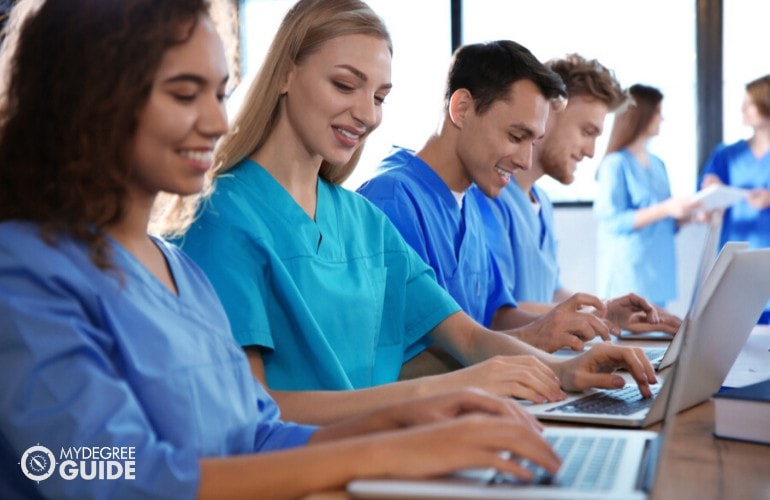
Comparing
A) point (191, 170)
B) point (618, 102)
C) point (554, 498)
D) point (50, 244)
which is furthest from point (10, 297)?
point (618, 102)

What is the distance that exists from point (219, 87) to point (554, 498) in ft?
1.72

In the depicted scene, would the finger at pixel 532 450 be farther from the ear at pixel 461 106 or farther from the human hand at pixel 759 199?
the human hand at pixel 759 199

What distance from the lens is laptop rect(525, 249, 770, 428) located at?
1.02 metres

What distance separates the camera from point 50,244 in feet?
2.61

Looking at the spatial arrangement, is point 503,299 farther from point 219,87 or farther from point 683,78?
point 683,78

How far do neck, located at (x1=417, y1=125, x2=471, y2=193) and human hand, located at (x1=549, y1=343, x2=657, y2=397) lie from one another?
784 mm

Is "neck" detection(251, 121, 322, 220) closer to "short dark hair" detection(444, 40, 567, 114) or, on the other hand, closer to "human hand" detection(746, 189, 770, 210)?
"short dark hair" detection(444, 40, 567, 114)

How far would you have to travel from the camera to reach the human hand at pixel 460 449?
72 cm

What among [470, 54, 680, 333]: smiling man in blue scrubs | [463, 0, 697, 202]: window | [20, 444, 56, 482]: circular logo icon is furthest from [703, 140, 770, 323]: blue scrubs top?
[20, 444, 56, 482]: circular logo icon

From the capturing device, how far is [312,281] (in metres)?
1.33

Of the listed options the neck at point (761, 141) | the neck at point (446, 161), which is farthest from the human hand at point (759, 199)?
the neck at point (446, 161)

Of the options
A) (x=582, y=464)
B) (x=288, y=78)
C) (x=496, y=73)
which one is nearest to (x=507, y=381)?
(x=582, y=464)

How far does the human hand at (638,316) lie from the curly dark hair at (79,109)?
1383mm

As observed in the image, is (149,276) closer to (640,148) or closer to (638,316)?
(638,316)
